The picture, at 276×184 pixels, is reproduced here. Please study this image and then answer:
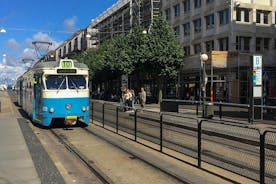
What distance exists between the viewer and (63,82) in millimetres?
19875

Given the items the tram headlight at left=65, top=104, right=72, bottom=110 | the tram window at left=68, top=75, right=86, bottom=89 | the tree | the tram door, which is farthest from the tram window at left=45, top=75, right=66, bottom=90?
the tree

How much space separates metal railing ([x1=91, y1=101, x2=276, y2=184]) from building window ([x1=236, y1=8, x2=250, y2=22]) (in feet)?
115

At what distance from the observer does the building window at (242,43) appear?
47.6 m

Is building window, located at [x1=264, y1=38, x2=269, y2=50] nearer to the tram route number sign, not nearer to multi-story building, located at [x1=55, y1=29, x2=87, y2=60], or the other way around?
the tram route number sign

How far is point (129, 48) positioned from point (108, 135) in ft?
106

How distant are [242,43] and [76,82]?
31.3 m

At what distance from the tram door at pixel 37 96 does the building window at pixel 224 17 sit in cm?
3070

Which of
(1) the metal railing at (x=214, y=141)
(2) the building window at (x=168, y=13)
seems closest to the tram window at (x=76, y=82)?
(1) the metal railing at (x=214, y=141)

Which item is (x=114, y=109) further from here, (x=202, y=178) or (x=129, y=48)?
(x=129, y=48)

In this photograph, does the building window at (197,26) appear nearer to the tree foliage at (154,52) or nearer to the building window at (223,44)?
the building window at (223,44)

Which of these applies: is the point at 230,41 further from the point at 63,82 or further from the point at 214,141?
the point at 214,141

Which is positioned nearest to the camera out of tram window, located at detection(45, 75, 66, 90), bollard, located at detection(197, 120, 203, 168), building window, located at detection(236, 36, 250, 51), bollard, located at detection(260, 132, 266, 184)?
bollard, located at detection(260, 132, 266, 184)

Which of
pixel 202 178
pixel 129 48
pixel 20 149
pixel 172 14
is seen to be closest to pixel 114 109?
pixel 20 149

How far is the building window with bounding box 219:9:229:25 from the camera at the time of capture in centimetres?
4766
